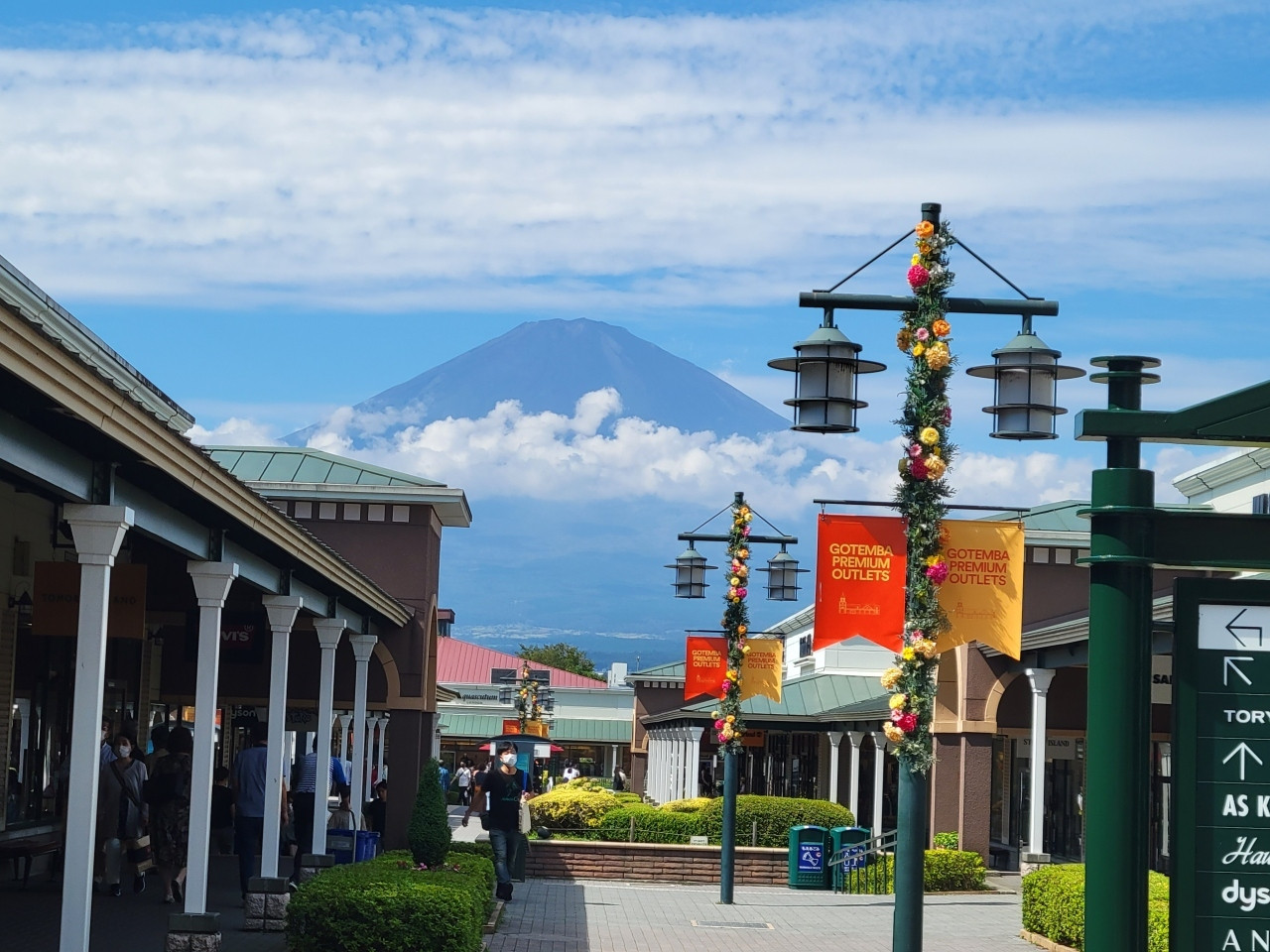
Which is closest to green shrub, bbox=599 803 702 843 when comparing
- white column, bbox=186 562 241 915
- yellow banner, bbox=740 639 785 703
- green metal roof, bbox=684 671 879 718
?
yellow banner, bbox=740 639 785 703

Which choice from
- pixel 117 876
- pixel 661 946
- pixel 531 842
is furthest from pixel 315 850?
pixel 531 842

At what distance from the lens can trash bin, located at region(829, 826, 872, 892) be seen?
27.6m

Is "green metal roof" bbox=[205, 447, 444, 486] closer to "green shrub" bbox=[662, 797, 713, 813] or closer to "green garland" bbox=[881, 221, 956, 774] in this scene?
"green shrub" bbox=[662, 797, 713, 813]

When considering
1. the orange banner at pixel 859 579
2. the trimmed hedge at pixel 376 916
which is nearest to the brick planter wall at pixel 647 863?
the trimmed hedge at pixel 376 916

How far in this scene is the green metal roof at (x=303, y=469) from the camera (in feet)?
102

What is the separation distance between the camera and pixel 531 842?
94.1 ft

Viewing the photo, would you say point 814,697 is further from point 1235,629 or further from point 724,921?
point 1235,629

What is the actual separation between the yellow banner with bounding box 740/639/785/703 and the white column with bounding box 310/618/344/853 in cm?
758

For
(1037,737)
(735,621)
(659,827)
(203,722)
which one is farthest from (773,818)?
(203,722)

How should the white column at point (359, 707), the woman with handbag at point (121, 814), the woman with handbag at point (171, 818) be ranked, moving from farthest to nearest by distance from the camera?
the white column at point (359, 707), the woman with handbag at point (121, 814), the woman with handbag at point (171, 818)

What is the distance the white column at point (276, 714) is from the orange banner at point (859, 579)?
6.23m

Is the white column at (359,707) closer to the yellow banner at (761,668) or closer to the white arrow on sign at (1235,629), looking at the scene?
the yellow banner at (761,668)

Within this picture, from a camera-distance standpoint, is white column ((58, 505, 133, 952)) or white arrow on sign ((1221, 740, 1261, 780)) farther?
white column ((58, 505, 133, 952))

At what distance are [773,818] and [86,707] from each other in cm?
2131
